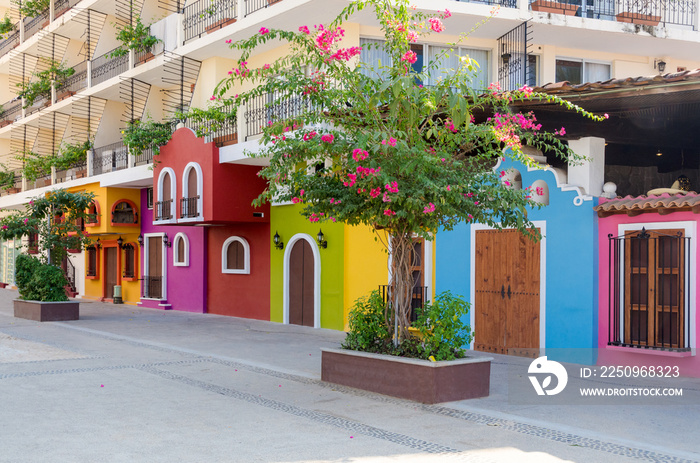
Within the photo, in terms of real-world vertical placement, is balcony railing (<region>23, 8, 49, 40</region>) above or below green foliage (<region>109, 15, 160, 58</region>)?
above

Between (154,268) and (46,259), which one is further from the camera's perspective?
(154,268)

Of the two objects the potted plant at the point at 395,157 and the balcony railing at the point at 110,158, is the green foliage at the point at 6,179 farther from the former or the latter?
the potted plant at the point at 395,157

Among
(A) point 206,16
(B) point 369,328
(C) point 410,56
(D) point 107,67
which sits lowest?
(B) point 369,328

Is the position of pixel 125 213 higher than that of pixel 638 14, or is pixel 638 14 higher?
pixel 638 14

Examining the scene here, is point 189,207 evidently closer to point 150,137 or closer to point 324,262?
point 150,137

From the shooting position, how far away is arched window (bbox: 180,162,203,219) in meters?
18.7

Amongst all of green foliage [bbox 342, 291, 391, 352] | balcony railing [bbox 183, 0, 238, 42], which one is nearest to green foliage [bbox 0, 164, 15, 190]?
balcony railing [bbox 183, 0, 238, 42]

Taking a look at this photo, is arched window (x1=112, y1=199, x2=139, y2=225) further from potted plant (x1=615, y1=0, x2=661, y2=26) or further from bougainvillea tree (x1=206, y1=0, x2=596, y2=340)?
bougainvillea tree (x1=206, y1=0, x2=596, y2=340)

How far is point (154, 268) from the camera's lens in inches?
958

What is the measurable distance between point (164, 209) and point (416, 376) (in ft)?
44.3

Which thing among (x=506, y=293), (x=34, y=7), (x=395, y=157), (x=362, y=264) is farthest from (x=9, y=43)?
(x=395, y=157)

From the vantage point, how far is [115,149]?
992 inches

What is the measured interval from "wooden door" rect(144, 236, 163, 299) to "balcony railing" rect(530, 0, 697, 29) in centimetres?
1407

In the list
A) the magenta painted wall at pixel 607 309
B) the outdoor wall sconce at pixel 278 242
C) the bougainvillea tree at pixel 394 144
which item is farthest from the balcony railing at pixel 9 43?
the magenta painted wall at pixel 607 309
